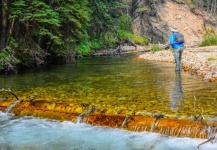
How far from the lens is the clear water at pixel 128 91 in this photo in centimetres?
723

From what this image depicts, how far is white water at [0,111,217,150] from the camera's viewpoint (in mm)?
5711

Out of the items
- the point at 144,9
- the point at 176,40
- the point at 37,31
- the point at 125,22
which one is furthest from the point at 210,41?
the point at 144,9

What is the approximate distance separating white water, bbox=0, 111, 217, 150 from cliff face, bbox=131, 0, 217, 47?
3974 centimetres

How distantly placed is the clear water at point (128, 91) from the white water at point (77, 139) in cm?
70

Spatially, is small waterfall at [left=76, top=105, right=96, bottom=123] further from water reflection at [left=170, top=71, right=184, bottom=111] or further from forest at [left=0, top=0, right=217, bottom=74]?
forest at [left=0, top=0, right=217, bottom=74]

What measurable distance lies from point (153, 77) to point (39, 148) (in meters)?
6.90

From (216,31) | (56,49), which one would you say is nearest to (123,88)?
(56,49)

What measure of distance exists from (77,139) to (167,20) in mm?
47200

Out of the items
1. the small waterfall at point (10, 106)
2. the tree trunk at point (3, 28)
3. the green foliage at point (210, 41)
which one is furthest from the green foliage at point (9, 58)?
the green foliage at point (210, 41)

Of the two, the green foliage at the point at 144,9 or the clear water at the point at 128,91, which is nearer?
the clear water at the point at 128,91

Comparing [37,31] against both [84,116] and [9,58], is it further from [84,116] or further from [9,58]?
[84,116]

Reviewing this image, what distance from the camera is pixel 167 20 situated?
168 feet

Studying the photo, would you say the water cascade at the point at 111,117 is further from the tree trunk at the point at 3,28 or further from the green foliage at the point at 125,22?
the green foliage at the point at 125,22

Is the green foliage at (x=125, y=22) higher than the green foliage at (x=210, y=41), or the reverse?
the green foliage at (x=125, y=22)
